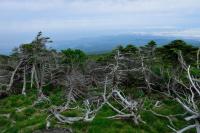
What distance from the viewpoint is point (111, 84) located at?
17.2 metres

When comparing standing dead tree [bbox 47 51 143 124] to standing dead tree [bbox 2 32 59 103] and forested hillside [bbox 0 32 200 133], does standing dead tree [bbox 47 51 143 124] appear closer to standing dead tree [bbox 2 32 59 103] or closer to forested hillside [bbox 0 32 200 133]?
forested hillside [bbox 0 32 200 133]

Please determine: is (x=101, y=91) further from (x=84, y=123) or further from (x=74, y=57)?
(x=74, y=57)

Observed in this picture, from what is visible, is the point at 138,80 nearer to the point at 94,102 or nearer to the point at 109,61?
the point at 109,61

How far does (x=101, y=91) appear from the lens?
17.7 metres

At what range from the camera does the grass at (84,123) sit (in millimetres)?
12250

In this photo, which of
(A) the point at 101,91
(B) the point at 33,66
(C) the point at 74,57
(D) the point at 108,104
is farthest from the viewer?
(C) the point at 74,57

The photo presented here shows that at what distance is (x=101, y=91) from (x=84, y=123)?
17.3 ft

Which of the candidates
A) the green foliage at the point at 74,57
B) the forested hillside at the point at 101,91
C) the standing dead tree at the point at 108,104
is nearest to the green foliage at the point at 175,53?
the forested hillside at the point at 101,91

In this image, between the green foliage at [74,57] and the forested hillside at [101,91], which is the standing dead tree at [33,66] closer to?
the forested hillside at [101,91]

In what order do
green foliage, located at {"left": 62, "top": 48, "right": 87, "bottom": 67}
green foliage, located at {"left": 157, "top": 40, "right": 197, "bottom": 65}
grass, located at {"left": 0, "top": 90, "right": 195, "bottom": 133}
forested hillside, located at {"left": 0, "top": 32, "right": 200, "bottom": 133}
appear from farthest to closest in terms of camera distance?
green foliage, located at {"left": 62, "top": 48, "right": 87, "bottom": 67} < green foliage, located at {"left": 157, "top": 40, "right": 197, "bottom": 65} < forested hillside, located at {"left": 0, "top": 32, "right": 200, "bottom": 133} < grass, located at {"left": 0, "top": 90, "right": 195, "bottom": 133}

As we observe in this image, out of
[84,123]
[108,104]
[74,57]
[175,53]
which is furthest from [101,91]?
[74,57]

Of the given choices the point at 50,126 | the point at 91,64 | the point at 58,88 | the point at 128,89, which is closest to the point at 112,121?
the point at 50,126

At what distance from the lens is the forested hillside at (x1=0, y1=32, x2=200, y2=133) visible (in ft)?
41.9

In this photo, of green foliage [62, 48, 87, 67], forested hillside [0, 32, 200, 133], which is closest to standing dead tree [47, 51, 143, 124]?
forested hillside [0, 32, 200, 133]
